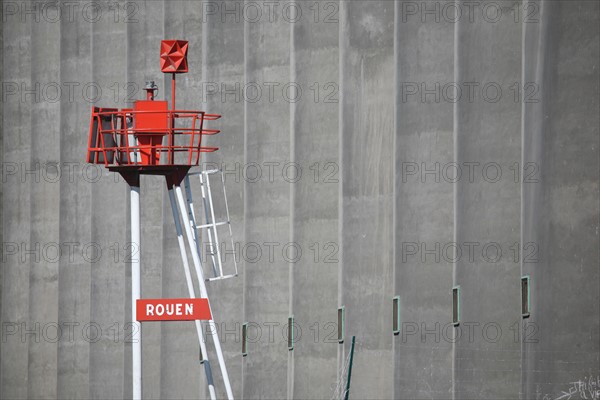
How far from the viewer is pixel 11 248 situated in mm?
24109

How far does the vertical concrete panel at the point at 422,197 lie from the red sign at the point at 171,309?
3623 mm

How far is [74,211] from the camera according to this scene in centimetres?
2311

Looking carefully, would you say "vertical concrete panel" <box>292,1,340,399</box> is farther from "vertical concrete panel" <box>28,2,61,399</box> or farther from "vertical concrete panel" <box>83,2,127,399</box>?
"vertical concrete panel" <box>28,2,61,399</box>

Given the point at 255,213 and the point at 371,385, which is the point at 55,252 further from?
the point at 371,385

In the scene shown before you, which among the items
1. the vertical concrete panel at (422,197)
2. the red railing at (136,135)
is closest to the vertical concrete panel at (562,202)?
the vertical concrete panel at (422,197)

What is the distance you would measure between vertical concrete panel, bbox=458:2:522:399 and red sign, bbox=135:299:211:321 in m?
3.76

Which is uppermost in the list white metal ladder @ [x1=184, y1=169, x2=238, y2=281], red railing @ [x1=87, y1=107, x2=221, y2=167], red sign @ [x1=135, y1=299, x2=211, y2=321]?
red railing @ [x1=87, y1=107, x2=221, y2=167]

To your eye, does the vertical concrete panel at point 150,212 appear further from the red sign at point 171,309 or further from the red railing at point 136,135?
the red sign at point 171,309

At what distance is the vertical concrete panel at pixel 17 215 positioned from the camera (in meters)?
24.0

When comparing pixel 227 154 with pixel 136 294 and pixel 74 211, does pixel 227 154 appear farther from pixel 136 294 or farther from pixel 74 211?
pixel 136 294

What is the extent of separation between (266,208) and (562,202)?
5.77 m

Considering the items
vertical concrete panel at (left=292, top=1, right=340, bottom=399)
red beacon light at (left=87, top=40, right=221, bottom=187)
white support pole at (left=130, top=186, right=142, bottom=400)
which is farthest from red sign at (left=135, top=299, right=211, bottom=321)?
vertical concrete panel at (left=292, top=1, right=340, bottom=399)

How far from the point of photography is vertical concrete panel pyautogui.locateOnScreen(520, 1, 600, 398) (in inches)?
574

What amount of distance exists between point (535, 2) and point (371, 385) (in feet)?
19.4
